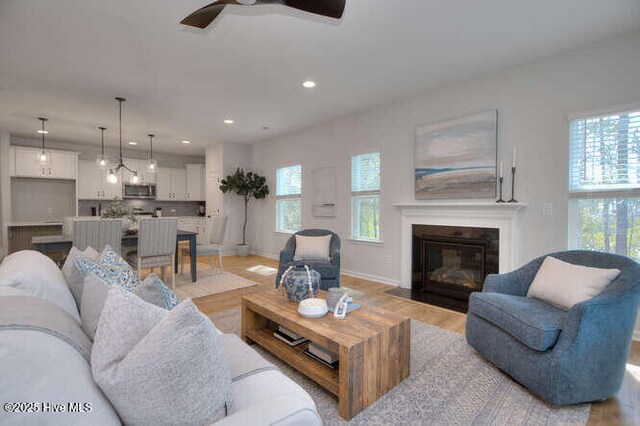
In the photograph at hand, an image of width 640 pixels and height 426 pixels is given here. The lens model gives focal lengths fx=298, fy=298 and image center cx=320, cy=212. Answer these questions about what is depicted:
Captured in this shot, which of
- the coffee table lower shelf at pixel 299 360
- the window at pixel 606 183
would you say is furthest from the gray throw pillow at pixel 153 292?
the window at pixel 606 183

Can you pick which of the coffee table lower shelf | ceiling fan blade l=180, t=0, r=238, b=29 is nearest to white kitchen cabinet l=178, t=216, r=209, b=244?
the coffee table lower shelf

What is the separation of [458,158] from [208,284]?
144 inches

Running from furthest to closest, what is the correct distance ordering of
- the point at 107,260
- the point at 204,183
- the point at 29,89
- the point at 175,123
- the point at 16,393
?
the point at 204,183 < the point at 175,123 < the point at 29,89 < the point at 107,260 < the point at 16,393

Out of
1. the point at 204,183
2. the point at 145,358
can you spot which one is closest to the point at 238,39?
the point at 145,358

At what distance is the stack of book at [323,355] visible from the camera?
5.92ft

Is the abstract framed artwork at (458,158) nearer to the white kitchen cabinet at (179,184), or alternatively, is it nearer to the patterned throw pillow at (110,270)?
the patterned throw pillow at (110,270)

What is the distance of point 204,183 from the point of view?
8.02 metres

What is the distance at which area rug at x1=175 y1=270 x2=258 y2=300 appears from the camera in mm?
3818

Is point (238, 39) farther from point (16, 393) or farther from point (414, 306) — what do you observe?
point (414, 306)

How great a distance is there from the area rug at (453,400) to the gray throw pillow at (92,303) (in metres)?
1.21

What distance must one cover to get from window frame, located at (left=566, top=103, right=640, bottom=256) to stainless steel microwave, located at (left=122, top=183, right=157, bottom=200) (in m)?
7.96

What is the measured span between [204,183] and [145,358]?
786cm

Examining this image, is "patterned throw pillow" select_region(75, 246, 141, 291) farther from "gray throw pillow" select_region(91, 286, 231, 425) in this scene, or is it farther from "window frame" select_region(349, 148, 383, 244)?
"window frame" select_region(349, 148, 383, 244)

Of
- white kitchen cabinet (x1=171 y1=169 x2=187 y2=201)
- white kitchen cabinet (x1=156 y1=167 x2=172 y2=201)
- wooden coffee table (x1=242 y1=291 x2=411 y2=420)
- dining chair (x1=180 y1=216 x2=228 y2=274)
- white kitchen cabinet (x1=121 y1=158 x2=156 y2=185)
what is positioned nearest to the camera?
wooden coffee table (x1=242 y1=291 x2=411 y2=420)
